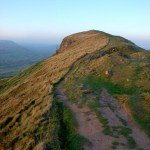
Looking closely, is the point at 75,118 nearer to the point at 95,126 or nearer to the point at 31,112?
the point at 95,126

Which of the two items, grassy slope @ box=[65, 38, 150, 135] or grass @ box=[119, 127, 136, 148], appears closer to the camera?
grass @ box=[119, 127, 136, 148]

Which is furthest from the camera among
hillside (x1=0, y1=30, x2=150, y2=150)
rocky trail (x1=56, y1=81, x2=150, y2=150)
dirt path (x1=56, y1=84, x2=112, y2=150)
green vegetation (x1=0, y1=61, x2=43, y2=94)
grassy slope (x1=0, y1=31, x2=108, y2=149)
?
green vegetation (x1=0, y1=61, x2=43, y2=94)

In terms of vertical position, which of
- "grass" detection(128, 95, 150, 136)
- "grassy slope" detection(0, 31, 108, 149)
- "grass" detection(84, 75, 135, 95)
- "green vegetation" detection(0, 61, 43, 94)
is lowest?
"green vegetation" detection(0, 61, 43, 94)

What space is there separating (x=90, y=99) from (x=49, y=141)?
10.3m

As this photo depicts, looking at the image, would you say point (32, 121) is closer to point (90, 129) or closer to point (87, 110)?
point (87, 110)

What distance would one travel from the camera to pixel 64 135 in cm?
2872

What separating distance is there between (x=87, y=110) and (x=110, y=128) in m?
4.71

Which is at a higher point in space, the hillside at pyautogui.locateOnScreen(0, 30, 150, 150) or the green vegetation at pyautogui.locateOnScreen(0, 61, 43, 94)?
the hillside at pyautogui.locateOnScreen(0, 30, 150, 150)

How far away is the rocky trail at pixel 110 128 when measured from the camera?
1053 inches

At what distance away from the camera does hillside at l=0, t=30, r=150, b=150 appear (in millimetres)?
27922

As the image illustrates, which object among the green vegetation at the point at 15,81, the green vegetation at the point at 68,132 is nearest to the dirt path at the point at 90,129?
the green vegetation at the point at 68,132

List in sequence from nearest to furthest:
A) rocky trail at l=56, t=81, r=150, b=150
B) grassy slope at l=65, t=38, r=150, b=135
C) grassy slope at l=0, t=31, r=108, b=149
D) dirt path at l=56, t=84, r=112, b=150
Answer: dirt path at l=56, t=84, r=112, b=150 → rocky trail at l=56, t=81, r=150, b=150 → grassy slope at l=0, t=31, r=108, b=149 → grassy slope at l=65, t=38, r=150, b=135

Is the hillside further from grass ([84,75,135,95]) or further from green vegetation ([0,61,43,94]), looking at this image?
green vegetation ([0,61,43,94])

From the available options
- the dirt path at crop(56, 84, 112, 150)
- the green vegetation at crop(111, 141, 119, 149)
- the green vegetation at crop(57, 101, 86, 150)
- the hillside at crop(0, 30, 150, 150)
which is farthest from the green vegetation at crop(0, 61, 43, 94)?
the green vegetation at crop(111, 141, 119, 149)
